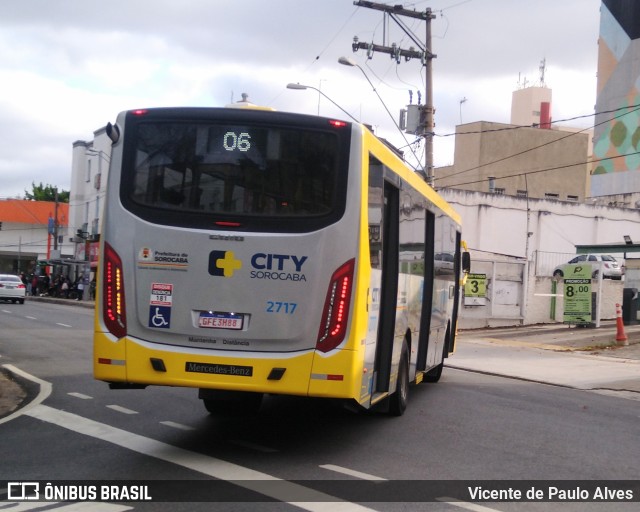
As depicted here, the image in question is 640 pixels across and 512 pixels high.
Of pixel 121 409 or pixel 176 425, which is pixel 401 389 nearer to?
pixel 176 425

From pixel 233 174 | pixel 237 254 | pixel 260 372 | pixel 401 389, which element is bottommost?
pixel 401 389

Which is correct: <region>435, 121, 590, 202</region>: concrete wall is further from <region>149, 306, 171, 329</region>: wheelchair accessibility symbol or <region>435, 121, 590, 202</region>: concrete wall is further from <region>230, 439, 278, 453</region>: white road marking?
<region>149, 306, 171, 329</region>: wheelchair accessibility symbol

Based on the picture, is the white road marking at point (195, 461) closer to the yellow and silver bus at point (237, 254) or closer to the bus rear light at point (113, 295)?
the yellow and silver bus at point (237, 254)

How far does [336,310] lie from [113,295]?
6.89ft

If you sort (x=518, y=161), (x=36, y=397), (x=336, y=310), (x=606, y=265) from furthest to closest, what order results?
(x=518, y=161) < (x=606, y=265) < (x=36, y=397) < (x=336, y=310)

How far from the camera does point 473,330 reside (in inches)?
1104

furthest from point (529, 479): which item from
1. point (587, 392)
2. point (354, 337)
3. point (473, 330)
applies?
point (473, 330)

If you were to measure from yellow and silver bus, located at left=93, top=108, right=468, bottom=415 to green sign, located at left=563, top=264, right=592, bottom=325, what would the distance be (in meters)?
19.0

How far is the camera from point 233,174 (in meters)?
8.38

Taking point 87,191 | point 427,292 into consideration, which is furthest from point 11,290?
point 427,292

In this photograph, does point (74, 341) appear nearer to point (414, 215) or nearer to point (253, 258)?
point (414, 215)

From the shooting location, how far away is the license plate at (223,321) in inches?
323

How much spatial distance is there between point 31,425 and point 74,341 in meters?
11.6

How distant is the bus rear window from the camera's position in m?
8.29
